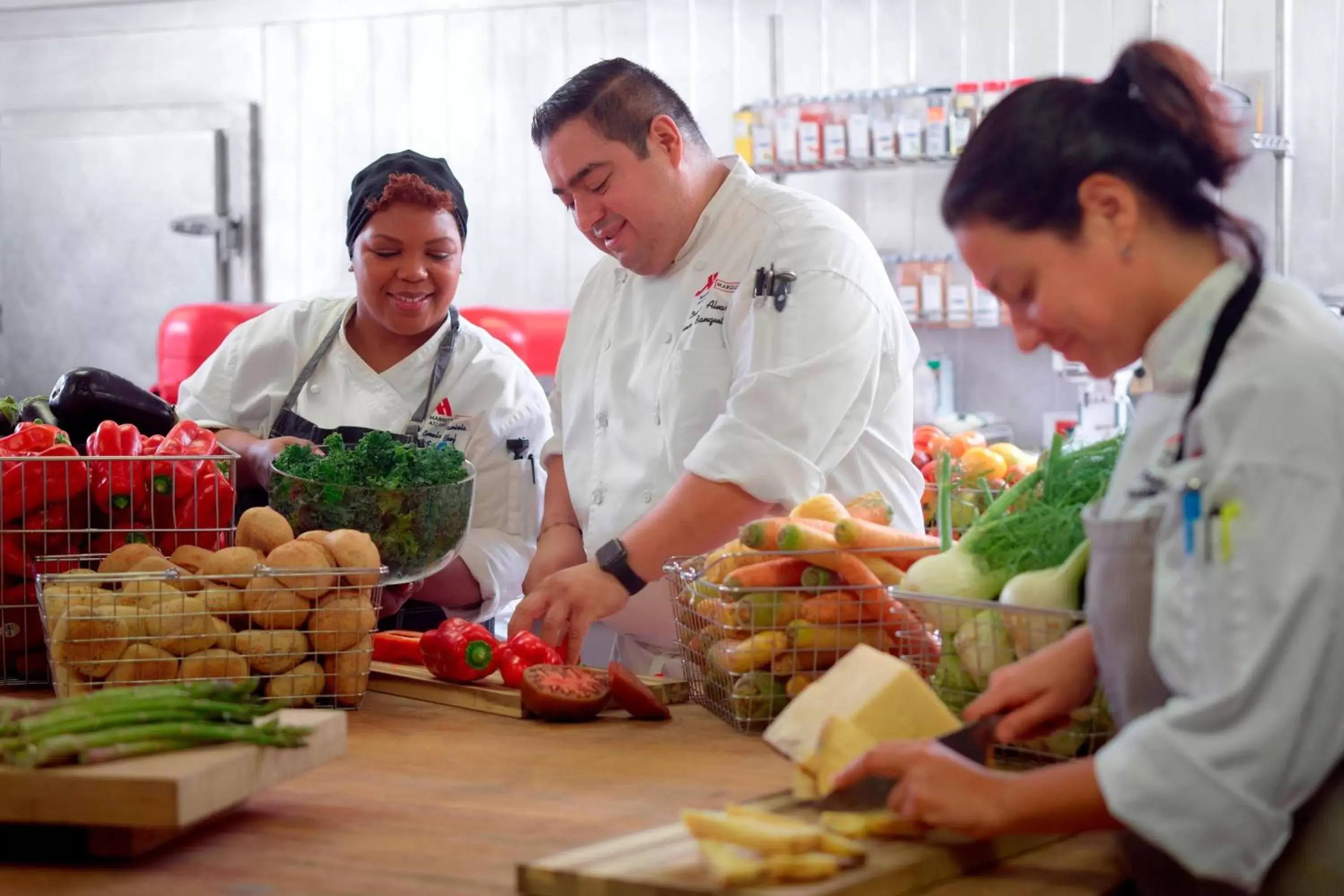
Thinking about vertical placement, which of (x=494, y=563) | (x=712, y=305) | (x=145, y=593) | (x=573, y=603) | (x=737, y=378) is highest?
(x=712, y=305)

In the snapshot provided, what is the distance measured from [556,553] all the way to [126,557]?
936 millimetres

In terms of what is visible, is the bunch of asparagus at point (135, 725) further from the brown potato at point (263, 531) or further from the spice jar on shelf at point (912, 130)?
the spice jar on shelf at point (912, 130)

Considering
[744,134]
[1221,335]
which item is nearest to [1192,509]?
[1221,335]

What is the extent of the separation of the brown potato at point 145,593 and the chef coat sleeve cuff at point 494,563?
1.11 m

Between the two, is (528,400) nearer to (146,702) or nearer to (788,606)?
(788,606)

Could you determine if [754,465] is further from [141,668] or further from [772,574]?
[141,668]

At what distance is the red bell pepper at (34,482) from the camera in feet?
7.24

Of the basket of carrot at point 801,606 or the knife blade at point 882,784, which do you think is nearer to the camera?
the knife blade at point 882,784

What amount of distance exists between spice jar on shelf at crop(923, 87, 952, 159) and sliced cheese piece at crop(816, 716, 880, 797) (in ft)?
14.3

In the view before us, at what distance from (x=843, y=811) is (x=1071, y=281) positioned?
1.83 feet

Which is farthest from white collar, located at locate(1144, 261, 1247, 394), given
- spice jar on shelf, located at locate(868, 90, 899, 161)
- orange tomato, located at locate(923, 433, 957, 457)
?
spice jar on shelf, located at locate(868, 90, 899, 161)

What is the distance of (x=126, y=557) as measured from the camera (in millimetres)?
2098

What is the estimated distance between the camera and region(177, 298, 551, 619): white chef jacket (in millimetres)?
3285

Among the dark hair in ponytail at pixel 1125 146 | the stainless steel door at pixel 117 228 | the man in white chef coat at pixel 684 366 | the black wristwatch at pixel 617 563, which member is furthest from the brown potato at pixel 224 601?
the stainless steel door at pixel 117 228
